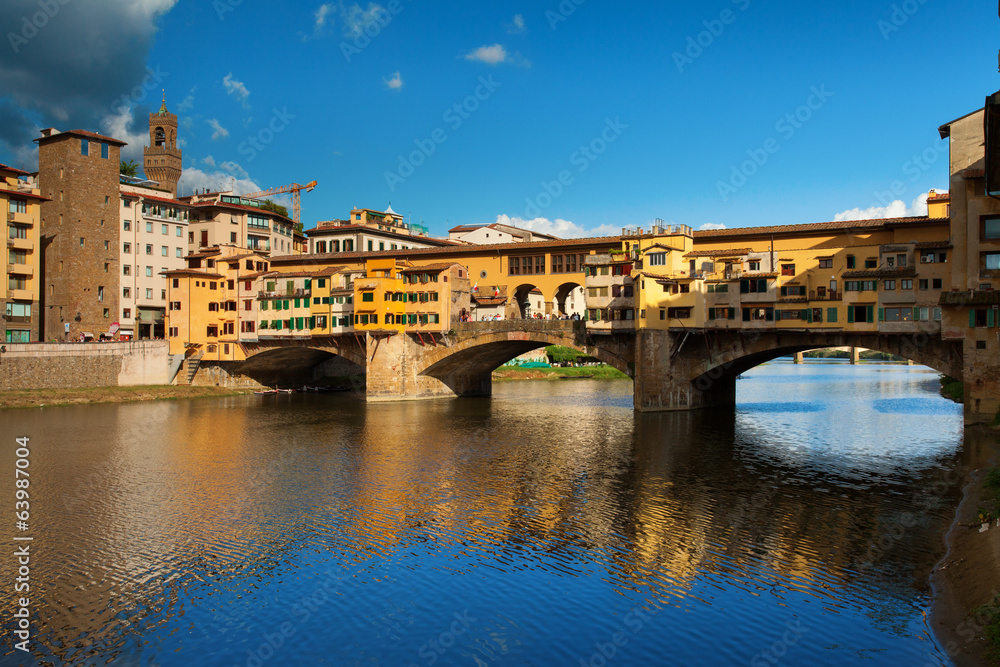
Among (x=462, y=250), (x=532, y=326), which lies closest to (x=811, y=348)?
(x=532, y=326)

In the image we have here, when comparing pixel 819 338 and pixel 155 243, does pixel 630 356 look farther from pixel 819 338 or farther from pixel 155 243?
pixel 155 243

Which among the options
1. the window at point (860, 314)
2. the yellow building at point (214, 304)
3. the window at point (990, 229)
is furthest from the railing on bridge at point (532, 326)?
the window at point (990, 229)

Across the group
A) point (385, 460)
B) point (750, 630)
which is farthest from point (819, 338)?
point (750, 630)

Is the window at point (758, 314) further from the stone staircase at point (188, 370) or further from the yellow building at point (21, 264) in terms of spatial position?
the yellow building at point (21, 264)

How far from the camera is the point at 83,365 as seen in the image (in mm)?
71500

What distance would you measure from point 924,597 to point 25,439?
47.4 metres

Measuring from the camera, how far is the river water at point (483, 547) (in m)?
18.0

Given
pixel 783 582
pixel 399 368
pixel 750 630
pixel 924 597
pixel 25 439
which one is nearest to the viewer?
pixel 750 630

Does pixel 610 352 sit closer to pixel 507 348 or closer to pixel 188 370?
pixel 507 348

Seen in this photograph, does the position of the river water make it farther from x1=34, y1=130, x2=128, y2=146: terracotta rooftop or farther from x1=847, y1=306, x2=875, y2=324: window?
x1=34, y1=130, x2=128, y2=146: terracotta rooftop

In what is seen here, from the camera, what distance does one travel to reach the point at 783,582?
21375mm

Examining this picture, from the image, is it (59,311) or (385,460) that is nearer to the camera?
(385,460)

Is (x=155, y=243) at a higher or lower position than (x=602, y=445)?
higher

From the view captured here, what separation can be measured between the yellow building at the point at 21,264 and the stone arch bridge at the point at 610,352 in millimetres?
18342
